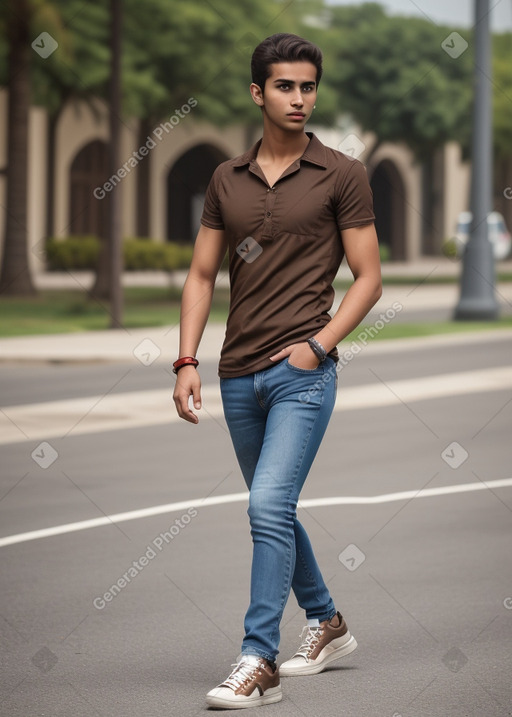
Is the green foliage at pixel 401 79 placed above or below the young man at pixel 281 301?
above

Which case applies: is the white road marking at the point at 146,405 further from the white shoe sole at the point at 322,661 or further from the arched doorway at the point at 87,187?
the arched doorway at the point at 87,187

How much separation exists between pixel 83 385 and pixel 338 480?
6.51 m

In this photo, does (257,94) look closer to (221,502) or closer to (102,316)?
(221,502)

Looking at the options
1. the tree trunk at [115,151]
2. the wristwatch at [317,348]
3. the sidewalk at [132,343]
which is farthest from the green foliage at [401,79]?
the wristwatch at [317,348]

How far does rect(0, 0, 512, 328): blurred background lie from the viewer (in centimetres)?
2922

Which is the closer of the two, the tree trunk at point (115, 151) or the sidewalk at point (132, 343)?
the sidewalk at point (132, 343)

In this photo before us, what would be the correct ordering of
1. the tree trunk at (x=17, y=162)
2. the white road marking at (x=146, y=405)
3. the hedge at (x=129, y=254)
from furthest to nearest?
the hedge at (x=129, y=254) < the tree trunk at (x=17, y=162) < the white road marking at (x=146, y=405)

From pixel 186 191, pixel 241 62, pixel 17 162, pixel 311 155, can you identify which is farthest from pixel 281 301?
pixel 186 191

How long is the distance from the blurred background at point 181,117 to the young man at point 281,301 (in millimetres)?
14106

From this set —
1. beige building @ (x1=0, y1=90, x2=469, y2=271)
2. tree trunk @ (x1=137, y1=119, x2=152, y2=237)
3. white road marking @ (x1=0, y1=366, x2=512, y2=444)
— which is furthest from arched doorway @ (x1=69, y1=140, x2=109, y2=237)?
white road marking @ (x1=0, y1=366, x2=512, y2=444)

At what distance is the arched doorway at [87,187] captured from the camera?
141ft

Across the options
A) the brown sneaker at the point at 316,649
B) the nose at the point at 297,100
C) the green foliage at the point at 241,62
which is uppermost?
the green foliage at the point at 241,62

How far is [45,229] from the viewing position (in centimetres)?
4172

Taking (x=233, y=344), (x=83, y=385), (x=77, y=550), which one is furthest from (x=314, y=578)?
(x=83, y=385)
